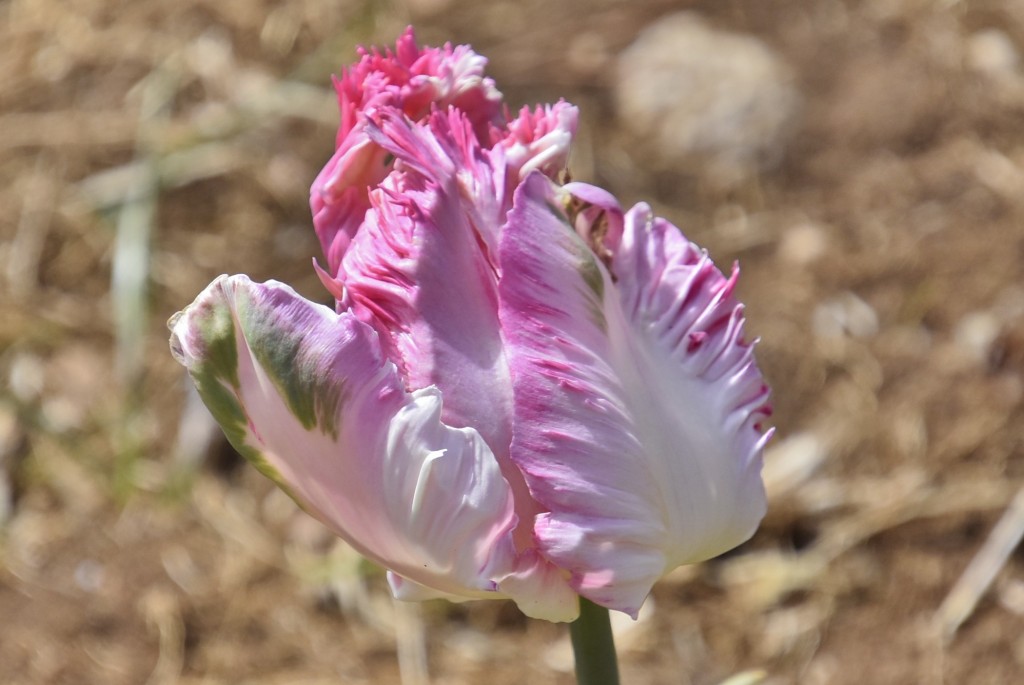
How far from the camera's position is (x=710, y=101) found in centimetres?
183

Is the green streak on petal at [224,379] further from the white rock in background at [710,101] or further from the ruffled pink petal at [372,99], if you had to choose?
the white rock in background at [710,101]

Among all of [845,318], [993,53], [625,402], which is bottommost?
[845,318]

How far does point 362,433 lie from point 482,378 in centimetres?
5

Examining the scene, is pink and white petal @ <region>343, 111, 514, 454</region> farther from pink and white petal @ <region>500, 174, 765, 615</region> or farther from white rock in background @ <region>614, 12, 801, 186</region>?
white rock in background @ <region>614, 12, 801, 186</region>

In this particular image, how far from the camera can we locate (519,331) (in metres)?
0.55

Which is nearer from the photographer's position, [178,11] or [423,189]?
[423,189]

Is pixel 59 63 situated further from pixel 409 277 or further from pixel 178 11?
pixel 409 277

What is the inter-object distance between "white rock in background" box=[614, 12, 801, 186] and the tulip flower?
48.7 inches

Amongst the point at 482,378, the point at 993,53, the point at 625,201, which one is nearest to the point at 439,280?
the point at 482,378

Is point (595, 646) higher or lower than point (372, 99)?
lower

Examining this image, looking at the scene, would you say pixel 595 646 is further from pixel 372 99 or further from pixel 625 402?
pixel 372 99

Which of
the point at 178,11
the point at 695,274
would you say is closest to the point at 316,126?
the point at 178,11

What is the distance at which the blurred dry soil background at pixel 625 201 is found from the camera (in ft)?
4.32

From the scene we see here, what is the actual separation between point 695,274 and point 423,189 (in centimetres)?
13
